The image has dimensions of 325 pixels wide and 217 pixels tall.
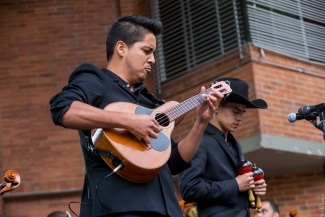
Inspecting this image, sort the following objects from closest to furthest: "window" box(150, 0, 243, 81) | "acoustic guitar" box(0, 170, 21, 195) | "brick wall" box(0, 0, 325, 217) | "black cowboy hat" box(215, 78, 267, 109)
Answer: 1. "acoustic guitar" box(0, 170, 21, 195)
2. "black cowboy hat" box(215, 78, 267, 109)
3. "brick wall" box(0, 0, 325, 217)
4. "window" box(150, 0, 243, 81)

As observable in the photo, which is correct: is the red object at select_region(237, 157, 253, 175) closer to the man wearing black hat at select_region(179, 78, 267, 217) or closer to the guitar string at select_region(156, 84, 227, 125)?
the man wearing black hat at select_region(179, 78, 267, 217)

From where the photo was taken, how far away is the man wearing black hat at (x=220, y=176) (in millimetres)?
4727

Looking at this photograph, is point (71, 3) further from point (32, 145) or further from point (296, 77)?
point (296, 77)

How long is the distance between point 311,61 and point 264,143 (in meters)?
1.80

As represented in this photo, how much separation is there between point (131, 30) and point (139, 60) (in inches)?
8.3

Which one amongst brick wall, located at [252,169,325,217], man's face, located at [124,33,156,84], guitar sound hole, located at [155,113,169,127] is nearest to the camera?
guitar sound hole, located at [155,113,169,127]

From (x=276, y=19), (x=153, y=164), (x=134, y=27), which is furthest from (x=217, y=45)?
(x=153, y=164)

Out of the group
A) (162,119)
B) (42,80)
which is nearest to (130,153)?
(162,119)

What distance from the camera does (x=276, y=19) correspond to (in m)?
9.56

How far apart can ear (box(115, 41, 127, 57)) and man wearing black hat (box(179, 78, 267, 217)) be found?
1058 mm

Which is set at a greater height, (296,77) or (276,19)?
(276,19)

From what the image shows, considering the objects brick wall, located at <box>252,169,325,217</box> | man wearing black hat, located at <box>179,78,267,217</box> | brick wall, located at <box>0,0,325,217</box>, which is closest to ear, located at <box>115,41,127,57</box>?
man wearing black hat, located at <box>179,78,267,217</box>

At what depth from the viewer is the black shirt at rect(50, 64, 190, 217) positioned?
3406mm

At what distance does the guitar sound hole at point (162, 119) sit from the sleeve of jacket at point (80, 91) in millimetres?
339
